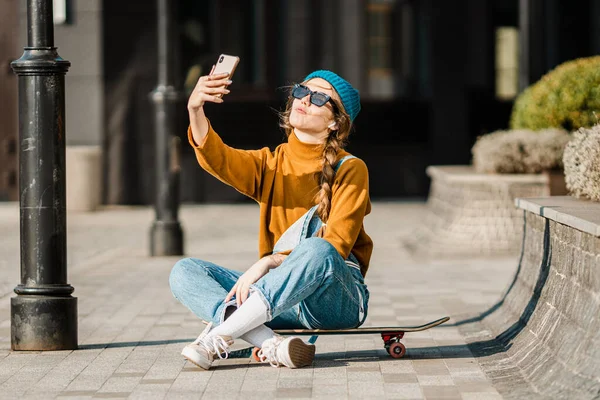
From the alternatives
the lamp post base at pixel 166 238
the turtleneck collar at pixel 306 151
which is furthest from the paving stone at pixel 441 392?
the lamp post base at pixel 166 238

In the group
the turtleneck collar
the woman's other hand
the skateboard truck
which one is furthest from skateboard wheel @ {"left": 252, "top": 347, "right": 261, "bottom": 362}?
the turtleneck collar

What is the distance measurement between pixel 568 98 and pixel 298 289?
22.1ft

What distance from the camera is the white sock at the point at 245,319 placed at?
5.83 metres

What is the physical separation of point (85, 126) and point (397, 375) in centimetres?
1401

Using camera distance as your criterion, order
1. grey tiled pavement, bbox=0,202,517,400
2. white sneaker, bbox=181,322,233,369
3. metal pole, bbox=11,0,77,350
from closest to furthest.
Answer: grey tiled pavement, bbox=0,202,517,400
white sneaker, bbox=181,322,233,369
metal pole, bbox=11,0,77,350

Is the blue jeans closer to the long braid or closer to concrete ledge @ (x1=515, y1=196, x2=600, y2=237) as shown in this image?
the long braid

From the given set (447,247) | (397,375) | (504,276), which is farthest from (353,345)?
(447,247)

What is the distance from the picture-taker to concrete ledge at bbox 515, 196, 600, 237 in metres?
5.50

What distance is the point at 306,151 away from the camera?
20.4 ft

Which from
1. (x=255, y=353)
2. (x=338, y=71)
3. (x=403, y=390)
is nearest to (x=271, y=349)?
(x=255, y=353)

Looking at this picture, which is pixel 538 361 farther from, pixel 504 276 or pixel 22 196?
pixel 504 276

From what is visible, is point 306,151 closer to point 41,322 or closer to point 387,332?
point 387,332

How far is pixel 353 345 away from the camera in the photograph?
273 inches

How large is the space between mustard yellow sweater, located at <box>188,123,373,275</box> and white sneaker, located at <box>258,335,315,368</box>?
44 centimetres
